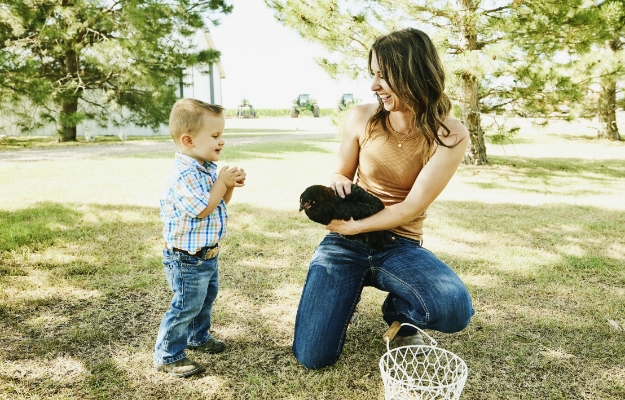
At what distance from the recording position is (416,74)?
222cm

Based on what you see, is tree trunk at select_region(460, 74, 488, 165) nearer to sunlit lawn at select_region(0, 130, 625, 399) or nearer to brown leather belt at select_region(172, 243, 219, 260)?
sunlit lawn at select_region(0, 130, 625, 399)

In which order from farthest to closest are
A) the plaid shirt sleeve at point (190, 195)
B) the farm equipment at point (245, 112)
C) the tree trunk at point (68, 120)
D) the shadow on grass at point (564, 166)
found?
the farm equipment at point (245, 112), the tree trunk at point (68, 120), the shadow on grass at point (564, 166), the plaid shirt sleeve at point (190, 195)

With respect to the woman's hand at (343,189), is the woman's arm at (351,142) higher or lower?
higher

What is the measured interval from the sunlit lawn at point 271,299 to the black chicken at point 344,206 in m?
0.62

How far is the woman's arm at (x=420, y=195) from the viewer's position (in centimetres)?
219

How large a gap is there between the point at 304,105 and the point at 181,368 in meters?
39.7

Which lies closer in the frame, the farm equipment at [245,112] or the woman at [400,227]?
the woman at [400,227]

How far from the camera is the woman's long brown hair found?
222 centimetres

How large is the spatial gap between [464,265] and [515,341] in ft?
3.75

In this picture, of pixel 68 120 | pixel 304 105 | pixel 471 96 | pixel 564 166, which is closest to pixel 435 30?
pixel 471 96

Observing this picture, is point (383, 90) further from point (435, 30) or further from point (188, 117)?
point (435, 30)

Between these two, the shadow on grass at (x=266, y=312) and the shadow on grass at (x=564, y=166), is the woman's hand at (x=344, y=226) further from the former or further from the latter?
the shadow on grass at (x=564, y=166)

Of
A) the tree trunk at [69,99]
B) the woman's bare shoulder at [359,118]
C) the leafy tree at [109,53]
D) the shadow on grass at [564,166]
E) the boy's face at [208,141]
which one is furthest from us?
the tree trunk at [69,99]

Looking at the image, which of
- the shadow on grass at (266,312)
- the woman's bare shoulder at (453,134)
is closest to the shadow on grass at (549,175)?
the shadow on grass at (266,312)
